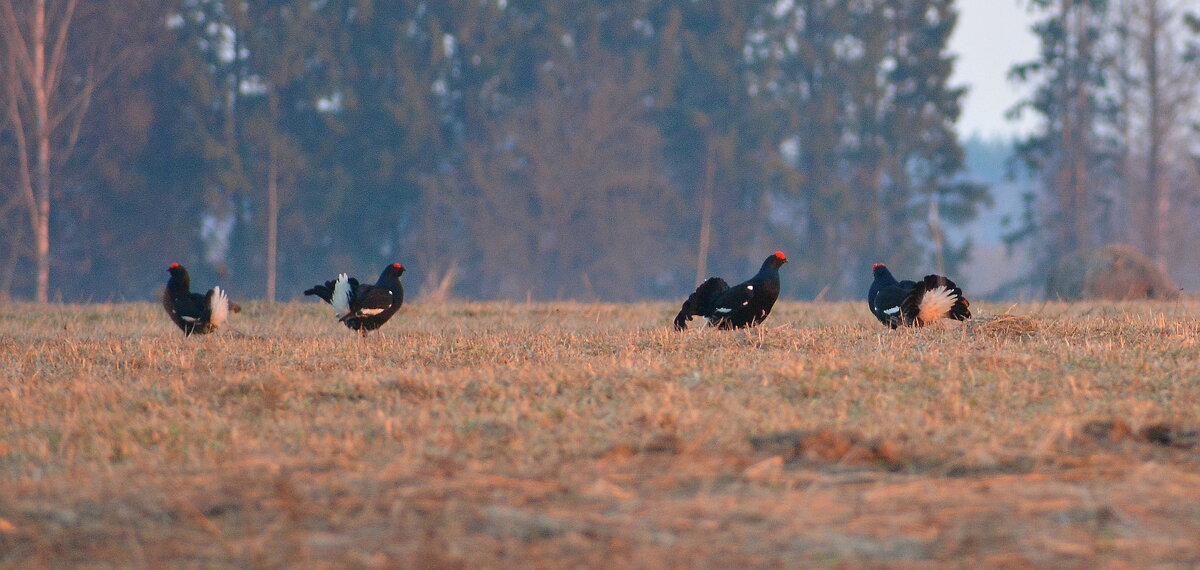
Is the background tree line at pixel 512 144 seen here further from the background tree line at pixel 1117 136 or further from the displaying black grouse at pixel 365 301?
the displaying black grouse at pixel 365 301

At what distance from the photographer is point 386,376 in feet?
25.4

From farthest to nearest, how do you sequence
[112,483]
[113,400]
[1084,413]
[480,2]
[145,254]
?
[480,2] < [145,254] < [113,400] < [1084,413] < [112,483]

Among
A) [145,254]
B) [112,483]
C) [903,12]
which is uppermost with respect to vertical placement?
[903,12]

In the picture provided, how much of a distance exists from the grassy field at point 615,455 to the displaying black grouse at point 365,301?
230cm

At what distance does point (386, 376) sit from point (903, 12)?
141ft

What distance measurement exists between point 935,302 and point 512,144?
34.7 m

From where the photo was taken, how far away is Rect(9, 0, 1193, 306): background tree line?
39.2 meters

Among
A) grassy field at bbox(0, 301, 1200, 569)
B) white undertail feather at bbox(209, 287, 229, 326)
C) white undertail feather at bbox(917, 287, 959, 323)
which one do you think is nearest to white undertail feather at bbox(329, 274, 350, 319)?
white undertail feather at bbox(209, 287, 229, 326)

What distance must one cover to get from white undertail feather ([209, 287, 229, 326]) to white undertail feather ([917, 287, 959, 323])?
6668 mm

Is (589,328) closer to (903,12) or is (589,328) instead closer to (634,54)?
(634,54)

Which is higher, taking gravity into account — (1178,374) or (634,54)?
(634,54)

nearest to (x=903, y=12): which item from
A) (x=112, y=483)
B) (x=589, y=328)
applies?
(x=589, y=328)

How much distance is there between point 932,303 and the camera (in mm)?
10758

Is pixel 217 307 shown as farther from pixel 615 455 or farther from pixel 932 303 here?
pixel 615 455
